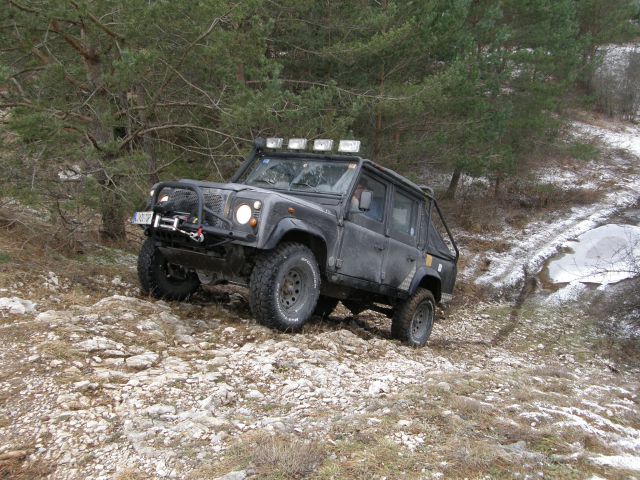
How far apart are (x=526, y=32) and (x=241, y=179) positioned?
14.5 meters

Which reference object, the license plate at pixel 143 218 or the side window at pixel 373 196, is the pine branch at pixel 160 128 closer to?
the side window at pixel 373 196

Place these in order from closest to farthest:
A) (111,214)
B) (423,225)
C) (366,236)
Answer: (366,236), (423,225), (111,214)

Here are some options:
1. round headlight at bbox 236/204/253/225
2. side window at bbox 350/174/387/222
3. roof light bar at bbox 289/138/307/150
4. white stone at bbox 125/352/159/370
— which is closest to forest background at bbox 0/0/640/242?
roof light bar at bbox 289/138/307/150

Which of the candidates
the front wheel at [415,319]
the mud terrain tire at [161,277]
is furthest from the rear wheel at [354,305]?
the mud terrain tire at [161,277]

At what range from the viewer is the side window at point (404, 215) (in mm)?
6688

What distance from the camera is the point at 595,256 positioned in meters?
15.8

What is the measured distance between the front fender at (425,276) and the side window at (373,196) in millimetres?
1015

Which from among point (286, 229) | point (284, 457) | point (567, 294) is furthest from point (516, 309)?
point (284, 457)

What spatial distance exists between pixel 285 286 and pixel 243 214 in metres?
0.82

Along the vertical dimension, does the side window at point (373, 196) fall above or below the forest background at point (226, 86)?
below

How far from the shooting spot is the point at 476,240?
56.3 ft

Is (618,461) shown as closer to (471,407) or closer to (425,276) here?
(471,407)

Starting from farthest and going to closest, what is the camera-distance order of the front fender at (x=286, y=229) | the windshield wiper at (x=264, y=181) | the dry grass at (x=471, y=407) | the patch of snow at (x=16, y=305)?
the windshield wiper at (x=264, y=181) → the front fender at (x=286, y=229) → the patch of snow at (x=16, y=305) → the dry grass at (x=471, y=407)

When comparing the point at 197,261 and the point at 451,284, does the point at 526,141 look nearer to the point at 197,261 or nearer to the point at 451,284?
the point at 451,284
